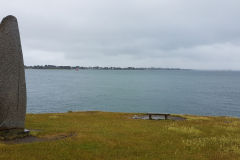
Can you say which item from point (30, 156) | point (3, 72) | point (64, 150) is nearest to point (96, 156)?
point (64, 150)

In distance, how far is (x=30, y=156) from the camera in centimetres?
846

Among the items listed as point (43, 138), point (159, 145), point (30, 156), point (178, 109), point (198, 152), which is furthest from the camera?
point (178, 109)

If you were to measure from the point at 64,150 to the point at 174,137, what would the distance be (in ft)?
23.0

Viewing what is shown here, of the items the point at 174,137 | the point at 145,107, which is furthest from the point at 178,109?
the point at 174,137

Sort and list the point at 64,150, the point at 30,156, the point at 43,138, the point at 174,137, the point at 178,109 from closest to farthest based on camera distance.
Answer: the point at 30,156
the point at 64,150
the point at 43,138
the point at 174,137
the point at 178,109

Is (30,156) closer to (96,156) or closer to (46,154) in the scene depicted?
(46,154)

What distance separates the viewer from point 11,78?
1228 cm

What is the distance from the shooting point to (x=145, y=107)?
54.1m

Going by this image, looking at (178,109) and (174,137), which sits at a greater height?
(174,137)

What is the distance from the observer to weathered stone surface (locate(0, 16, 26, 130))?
12.1 metres

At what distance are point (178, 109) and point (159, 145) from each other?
43.8 metres

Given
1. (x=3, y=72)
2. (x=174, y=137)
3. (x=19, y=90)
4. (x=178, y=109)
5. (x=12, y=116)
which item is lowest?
(x=178, y=109)

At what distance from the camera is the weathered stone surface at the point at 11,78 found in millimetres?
12070

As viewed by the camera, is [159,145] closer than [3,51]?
Yes
